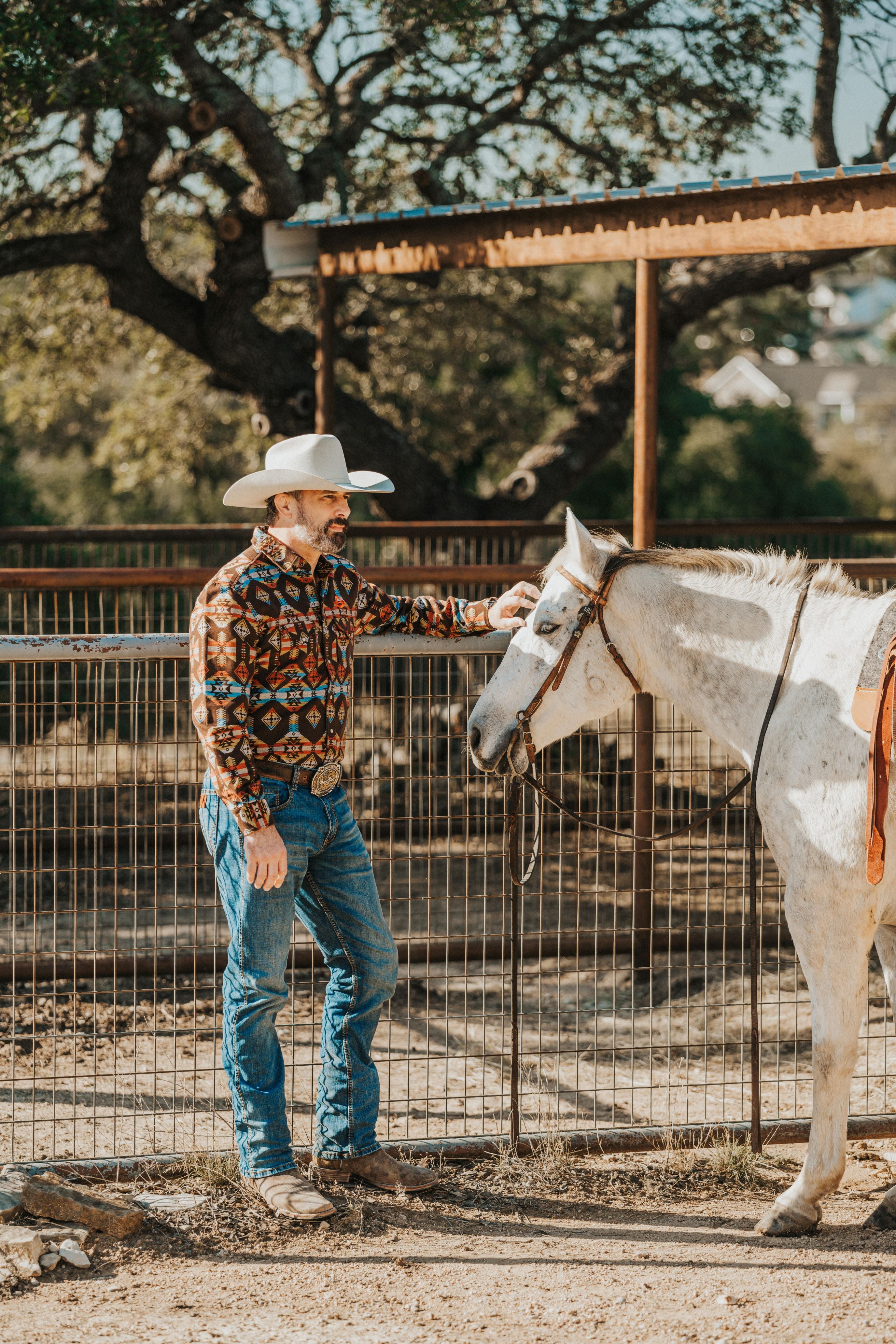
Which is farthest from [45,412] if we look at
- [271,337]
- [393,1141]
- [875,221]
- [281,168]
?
[393,1141]

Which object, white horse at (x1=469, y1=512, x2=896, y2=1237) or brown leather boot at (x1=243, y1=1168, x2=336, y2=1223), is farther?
brown leather boot at (x1=243, y1=1168, x2=336, y2=1223)

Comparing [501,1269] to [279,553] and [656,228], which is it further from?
[656,228]

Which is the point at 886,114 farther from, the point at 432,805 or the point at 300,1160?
the point at 300,1160

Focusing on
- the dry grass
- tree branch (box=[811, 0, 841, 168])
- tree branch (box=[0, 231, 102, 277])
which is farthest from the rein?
tree branch (box=[811, 0, 841, 168])

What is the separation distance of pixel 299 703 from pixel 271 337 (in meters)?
7.14

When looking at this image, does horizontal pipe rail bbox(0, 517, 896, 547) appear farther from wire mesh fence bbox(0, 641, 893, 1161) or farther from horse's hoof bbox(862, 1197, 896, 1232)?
horse's hoof bbox(862, 1197, 896, 1232)

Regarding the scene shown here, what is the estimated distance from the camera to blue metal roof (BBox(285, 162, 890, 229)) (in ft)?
16.8

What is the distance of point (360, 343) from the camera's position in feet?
34.8

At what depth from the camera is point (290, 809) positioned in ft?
11.0

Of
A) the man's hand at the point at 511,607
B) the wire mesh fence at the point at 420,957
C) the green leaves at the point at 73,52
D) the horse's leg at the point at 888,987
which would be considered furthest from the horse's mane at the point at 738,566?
the green leaves at the point at 73,52

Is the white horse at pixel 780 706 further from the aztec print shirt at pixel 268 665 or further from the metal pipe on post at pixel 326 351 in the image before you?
the metal pipe on post at pixel 326 351

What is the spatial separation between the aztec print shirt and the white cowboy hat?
112mm

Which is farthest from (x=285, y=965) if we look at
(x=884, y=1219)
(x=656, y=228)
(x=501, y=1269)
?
(x=656, y=228)

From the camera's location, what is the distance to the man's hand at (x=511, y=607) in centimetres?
373
